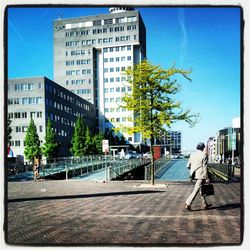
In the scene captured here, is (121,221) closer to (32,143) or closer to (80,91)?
(32,143)

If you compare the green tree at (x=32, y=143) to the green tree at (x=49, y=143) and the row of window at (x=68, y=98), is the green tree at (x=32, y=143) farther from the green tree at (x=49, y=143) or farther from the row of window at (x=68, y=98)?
the row of window at (x=68, y=98)

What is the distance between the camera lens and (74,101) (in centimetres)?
1102

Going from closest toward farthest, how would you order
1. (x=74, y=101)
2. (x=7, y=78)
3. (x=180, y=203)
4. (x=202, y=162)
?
(x=7, y=78) < (x=202, y=162) < (x=180, y=203) < (x=74, y=101)

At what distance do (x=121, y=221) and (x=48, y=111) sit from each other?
440cm

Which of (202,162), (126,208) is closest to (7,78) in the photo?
(126,208)

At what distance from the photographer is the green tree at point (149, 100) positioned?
1150 cm

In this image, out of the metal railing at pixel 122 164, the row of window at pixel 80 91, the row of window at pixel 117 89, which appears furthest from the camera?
the metal railing at pixel 122 164

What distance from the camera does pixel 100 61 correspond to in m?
8.62

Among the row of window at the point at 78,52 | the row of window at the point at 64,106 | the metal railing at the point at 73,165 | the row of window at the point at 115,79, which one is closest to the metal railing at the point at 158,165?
the metal railing at the point at 73,165

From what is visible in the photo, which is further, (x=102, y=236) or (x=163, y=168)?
(x=163, y=168)

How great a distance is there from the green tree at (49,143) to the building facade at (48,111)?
129mm

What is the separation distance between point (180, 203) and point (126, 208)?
1437 mm

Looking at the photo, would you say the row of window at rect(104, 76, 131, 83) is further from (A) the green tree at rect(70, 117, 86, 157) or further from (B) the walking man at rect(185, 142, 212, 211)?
(B) the walking man at rect(185, 142, 212, 211)

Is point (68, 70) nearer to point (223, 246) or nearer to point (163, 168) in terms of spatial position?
point (163, 168)
